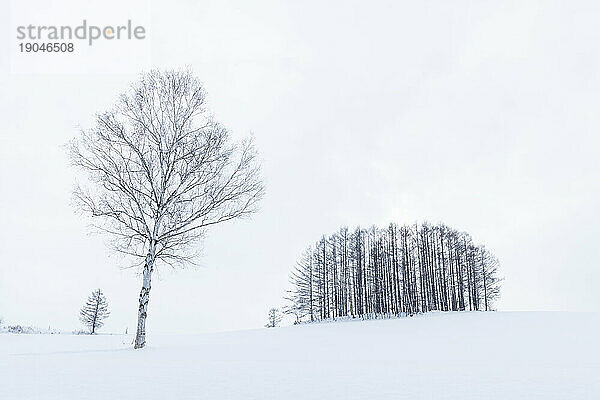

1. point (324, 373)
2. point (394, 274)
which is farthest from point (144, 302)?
point (394, 274)

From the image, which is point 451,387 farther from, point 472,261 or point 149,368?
point 472,261

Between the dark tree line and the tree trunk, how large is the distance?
31272mm

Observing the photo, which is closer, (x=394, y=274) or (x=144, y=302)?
(x=144, y=302)

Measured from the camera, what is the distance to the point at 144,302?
12.1 m

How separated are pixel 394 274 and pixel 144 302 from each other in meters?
34.8

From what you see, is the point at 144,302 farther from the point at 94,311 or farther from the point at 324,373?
the point at 94,311

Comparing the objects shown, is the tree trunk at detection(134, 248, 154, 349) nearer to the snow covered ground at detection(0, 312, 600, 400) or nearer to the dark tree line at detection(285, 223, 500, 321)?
the snow covered ground at detection(0, 312, 600, 400)

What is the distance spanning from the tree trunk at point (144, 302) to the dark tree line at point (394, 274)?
103 feet

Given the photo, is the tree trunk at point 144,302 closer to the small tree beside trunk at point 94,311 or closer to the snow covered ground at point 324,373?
the snow covered ground at point 324,373

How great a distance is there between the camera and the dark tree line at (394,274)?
137 feet

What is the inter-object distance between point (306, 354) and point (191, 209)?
650 centimetres

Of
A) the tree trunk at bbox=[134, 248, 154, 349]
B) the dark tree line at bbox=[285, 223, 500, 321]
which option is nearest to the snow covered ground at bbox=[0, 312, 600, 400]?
the tree trunk at bbox=[134, 248, 154, 349]

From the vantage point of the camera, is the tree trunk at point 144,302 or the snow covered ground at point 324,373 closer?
the snow covered ground at point 324,373

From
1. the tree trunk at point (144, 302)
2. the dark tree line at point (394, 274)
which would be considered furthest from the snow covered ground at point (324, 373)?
the dark tree line at point (394, 274)
